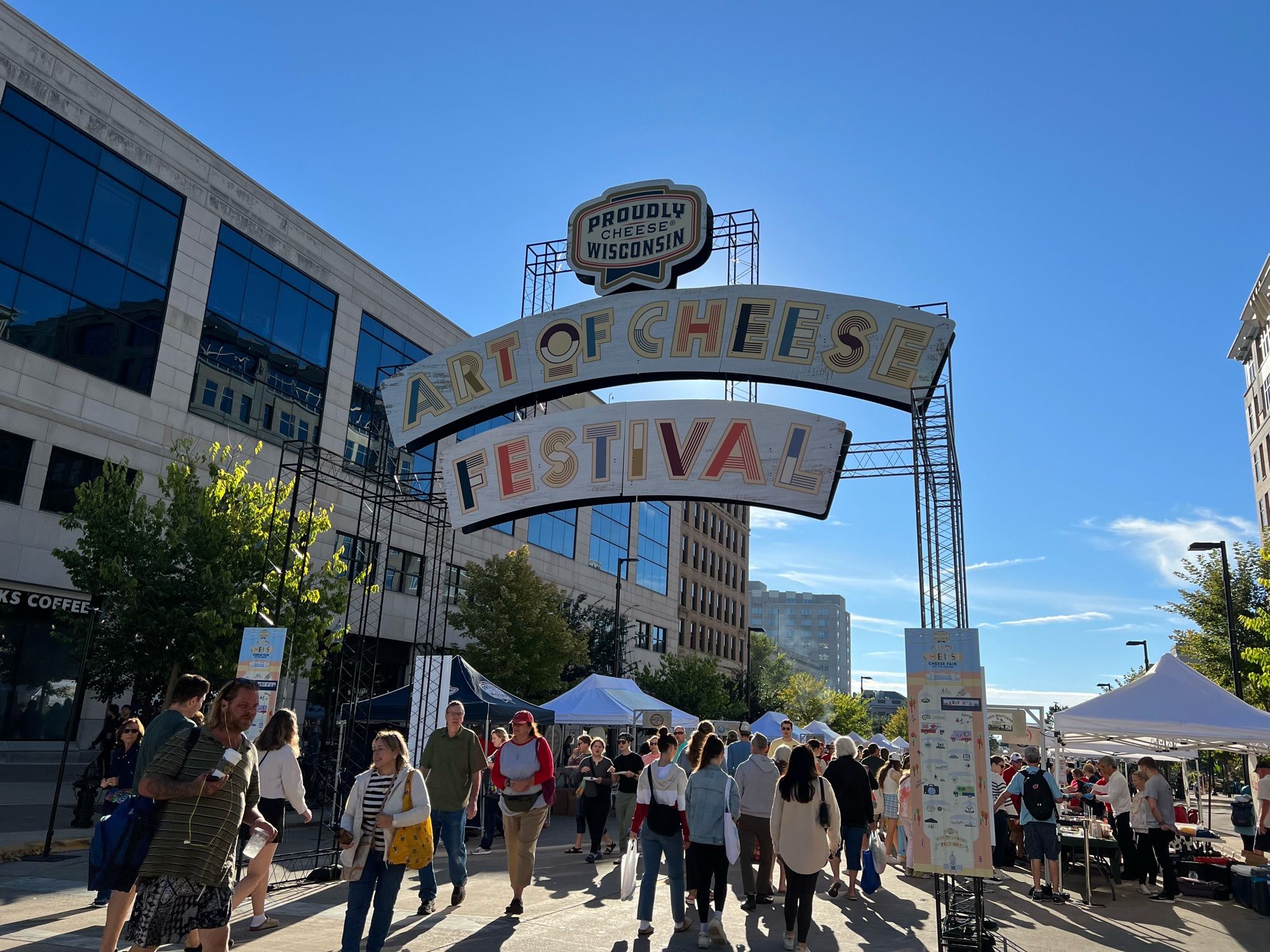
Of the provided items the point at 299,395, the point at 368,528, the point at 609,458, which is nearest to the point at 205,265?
Result: the point at 299,395

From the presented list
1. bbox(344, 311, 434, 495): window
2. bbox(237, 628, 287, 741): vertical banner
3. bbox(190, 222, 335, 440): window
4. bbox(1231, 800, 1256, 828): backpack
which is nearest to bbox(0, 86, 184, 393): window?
bbox(190, 222, 335, 440): window

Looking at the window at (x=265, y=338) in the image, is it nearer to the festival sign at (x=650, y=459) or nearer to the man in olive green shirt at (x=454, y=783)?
the festival sign at (x=650, y=459)

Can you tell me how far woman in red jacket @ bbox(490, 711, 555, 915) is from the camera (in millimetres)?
8727

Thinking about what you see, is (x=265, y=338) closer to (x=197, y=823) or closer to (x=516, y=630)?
(x=516, y=630)

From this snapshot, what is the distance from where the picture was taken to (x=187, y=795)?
4613mm

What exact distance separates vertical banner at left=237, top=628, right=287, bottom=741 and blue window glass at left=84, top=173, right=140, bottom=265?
55.2 ft

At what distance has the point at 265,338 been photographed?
1106 inches

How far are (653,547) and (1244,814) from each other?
40.4 m

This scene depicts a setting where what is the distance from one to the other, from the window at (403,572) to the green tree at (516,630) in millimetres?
3349

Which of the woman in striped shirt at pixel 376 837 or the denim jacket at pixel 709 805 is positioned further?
the denim jacket at pixel 709 805

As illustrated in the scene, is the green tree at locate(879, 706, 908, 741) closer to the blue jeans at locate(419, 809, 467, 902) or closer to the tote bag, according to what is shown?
the blue jeans at locate(419, 809, 467, 902)

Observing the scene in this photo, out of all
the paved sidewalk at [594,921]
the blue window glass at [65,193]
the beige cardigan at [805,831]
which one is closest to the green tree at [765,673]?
the blue window glass at [65,193]

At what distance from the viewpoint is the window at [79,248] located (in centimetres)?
2119

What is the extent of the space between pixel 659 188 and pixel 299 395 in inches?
705
